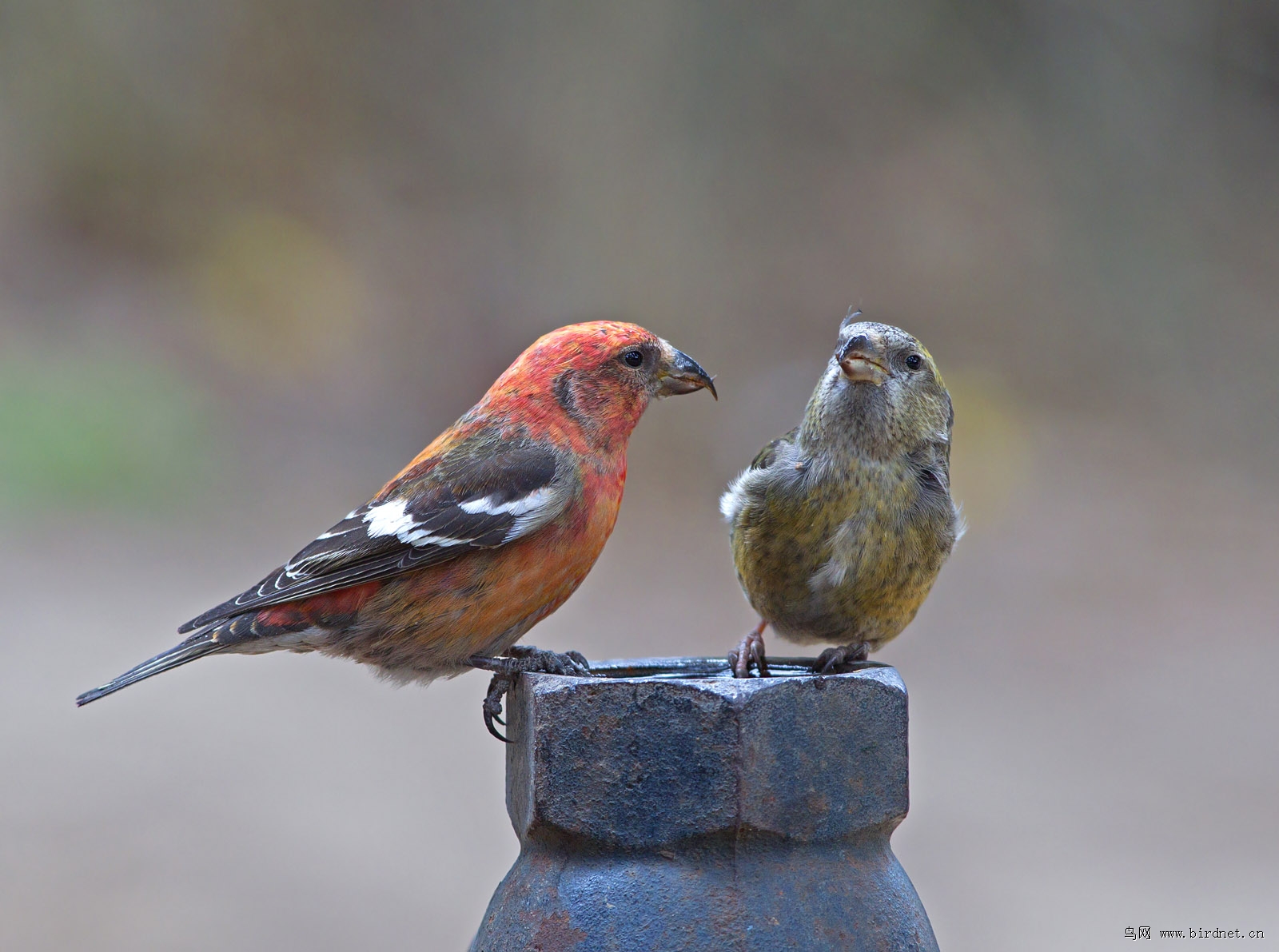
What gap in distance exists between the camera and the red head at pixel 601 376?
3357 millimetres

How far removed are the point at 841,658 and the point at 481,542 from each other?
931 mm

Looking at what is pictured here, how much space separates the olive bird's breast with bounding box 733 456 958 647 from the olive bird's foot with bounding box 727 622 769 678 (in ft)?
0.54

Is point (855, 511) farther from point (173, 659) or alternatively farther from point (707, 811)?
point (173, 659)

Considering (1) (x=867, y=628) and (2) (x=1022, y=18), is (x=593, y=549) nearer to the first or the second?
(1) (x=867, y=628)

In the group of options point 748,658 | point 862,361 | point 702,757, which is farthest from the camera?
point 862,361

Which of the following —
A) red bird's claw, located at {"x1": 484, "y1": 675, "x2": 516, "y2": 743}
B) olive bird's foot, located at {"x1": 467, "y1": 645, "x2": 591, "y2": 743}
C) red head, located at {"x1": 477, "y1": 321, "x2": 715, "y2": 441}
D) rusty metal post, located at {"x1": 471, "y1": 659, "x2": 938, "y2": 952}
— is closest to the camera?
rusty metal post, located at {"x1": 471, "y1": 659, "x2": 938, "y2": 952}

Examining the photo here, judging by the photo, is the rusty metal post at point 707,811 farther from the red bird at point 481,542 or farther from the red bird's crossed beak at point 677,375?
the red bird's crossed beak at point 677,375

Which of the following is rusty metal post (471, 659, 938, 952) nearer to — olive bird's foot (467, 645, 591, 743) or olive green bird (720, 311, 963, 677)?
olive bird's foot (467, 645, 591, 743)

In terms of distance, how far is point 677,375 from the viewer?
342 cm

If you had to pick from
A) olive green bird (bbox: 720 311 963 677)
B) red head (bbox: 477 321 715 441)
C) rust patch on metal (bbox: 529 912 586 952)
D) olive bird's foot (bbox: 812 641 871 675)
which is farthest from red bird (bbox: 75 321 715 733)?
rust patch on metal (bbox: 529 912 586 952)

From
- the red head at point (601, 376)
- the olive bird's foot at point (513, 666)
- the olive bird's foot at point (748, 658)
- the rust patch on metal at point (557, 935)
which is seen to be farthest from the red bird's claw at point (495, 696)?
the rust patch on metal at point (557, 935)

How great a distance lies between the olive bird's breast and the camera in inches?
122

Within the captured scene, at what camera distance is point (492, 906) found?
2568 mm

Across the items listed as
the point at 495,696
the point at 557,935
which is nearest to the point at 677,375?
the point at 495,696
